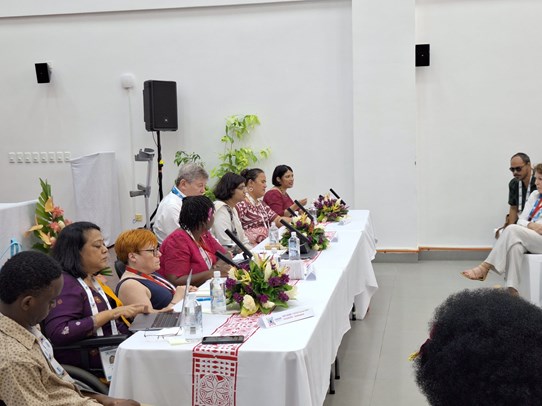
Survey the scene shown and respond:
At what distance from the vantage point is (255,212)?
20.4 ft

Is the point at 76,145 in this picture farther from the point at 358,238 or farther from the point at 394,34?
the point at 358,238

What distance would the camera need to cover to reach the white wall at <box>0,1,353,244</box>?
8.04 m

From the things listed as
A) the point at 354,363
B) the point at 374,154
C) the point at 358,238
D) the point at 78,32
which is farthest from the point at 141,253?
the point at 78,32

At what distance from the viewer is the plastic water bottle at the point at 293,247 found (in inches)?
168

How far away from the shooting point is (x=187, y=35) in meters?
8.27

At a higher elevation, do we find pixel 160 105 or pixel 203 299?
pixel 160 105

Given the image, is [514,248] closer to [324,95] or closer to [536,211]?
[536,211]

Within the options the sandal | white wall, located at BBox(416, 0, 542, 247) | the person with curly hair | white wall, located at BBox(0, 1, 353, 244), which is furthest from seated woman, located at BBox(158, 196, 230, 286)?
white wall, located at BBox(416, 0, 542, 247)

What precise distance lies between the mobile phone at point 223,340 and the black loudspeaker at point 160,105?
213 inches

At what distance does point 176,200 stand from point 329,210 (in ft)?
5.12

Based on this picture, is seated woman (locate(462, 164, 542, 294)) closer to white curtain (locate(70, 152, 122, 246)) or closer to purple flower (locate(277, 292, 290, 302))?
purple flower (locate(277, 292, 290, 302))

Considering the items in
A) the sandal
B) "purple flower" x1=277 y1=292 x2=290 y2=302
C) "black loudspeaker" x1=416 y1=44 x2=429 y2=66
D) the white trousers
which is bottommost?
the sandal

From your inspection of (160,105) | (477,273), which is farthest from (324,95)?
(477,273)

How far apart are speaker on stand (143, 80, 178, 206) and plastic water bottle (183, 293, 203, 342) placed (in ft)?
17.2
